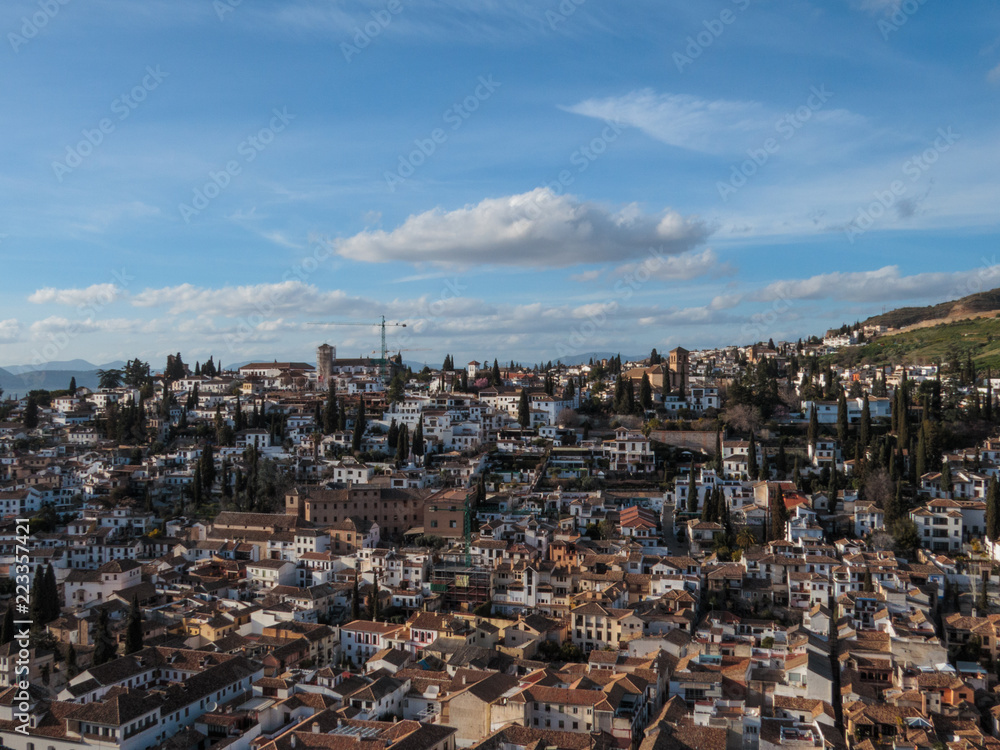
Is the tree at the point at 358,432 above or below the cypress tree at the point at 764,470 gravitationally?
above

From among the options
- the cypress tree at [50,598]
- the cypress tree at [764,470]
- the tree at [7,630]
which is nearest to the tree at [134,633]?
the tree at [7,630]

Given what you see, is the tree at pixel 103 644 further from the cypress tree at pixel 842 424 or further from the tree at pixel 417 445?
the cypress tree at pixel 842 424

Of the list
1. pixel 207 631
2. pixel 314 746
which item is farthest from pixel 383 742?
pixel 207 631

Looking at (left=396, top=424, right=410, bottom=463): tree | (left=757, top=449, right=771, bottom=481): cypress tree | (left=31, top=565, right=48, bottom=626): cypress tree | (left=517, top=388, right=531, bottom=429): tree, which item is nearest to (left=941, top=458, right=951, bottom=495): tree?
(left=757, top=449, right=771, bottom=481): cypress tree

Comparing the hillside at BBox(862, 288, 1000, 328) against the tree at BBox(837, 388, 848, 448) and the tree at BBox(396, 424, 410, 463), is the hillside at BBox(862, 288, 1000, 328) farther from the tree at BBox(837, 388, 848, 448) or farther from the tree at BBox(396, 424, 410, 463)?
the tree at BBox(396, 424, 410, 463)

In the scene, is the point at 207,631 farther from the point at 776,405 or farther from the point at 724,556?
the point at 776,405

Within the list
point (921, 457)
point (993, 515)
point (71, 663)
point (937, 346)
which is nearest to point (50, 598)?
point (71, 663)
